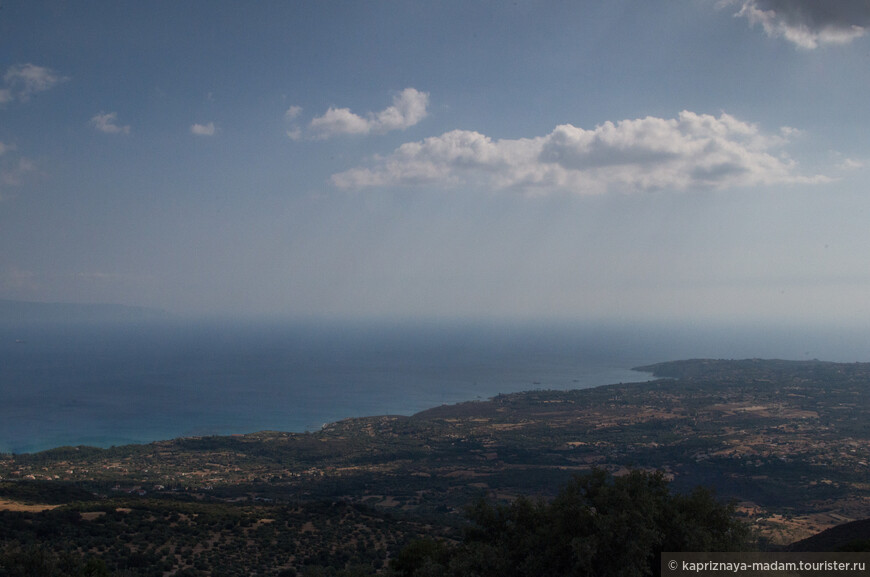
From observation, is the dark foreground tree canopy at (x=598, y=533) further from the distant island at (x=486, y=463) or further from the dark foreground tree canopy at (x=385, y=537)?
the distant island at (x=486, y=463)

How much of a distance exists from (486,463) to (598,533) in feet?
151

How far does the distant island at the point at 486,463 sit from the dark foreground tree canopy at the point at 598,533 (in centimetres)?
1063

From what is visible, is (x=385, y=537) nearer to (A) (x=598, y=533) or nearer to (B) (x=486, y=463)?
(A) (x=598, y=533)

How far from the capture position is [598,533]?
10.3 m

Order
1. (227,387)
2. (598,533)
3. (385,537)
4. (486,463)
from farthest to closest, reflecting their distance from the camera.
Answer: (227,387), (486,463), (385,537), (598,533)

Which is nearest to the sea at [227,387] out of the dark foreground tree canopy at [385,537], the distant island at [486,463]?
the distant island at [486,463]

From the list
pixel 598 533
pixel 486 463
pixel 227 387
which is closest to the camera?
pixel 598 533

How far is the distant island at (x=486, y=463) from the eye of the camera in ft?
95.0

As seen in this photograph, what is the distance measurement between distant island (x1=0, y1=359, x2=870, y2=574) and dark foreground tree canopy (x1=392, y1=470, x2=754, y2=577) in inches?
419

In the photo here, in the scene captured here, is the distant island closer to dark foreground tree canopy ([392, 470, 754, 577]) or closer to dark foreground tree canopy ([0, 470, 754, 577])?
dark foreground tree canopy ([0, 470, 754, 577])

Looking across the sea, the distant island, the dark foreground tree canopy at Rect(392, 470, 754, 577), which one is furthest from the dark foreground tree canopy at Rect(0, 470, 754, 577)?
the sea

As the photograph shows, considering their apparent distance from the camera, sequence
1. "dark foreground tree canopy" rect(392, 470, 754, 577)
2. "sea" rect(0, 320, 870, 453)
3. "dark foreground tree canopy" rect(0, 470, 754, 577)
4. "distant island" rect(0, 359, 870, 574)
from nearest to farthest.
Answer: "dark foreground tree canopy" rect(392, 470, 754, 577), "dark foreground tree canopy" rect(0, 470, 754, 577), "distant island" rect(0, 359, 870, 574), "sea" rect(0, 320, 870, 453)

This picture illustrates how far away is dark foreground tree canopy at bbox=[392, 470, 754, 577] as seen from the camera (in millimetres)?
10023

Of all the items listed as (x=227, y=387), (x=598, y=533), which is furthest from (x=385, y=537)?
(x=227, y=387)
